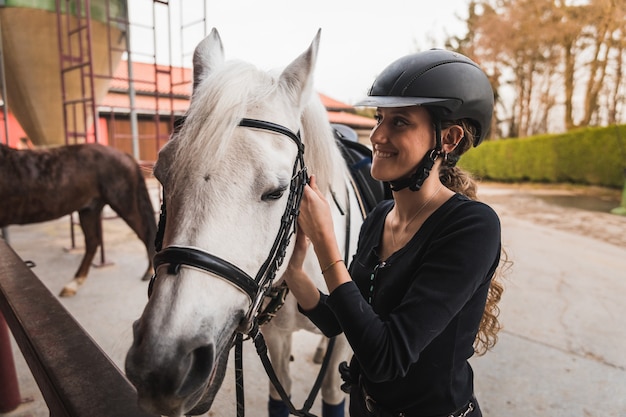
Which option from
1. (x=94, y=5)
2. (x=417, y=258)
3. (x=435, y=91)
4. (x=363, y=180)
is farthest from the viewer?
(x=94, y=5)

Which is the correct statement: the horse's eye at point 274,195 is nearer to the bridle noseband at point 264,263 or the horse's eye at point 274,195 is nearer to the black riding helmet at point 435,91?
the bridle noseband at point 264,263

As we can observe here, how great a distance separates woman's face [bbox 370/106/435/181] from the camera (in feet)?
3.42

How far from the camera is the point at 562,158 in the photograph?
13547mm

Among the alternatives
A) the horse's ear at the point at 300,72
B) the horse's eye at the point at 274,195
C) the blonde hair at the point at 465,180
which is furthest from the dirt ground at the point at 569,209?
the horse's eye at the point at 274,195

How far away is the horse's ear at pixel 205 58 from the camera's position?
4.09 ft

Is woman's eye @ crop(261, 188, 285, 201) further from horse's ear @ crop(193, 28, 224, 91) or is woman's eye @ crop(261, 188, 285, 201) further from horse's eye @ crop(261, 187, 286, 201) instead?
horse's ear @ crop(193, 28, 224, 91)

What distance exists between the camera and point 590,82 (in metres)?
14.1

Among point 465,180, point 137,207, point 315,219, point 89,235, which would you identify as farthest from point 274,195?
point 89,235

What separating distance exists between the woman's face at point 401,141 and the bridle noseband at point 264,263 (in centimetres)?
24

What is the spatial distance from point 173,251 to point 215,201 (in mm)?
152

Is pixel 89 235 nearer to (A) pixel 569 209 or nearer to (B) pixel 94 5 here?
(B) pixel 94 5

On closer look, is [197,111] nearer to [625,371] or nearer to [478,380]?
[478,380]

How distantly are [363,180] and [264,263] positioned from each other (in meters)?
1.38

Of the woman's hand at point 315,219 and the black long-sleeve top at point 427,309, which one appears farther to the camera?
the woman's hand at point 315,219
